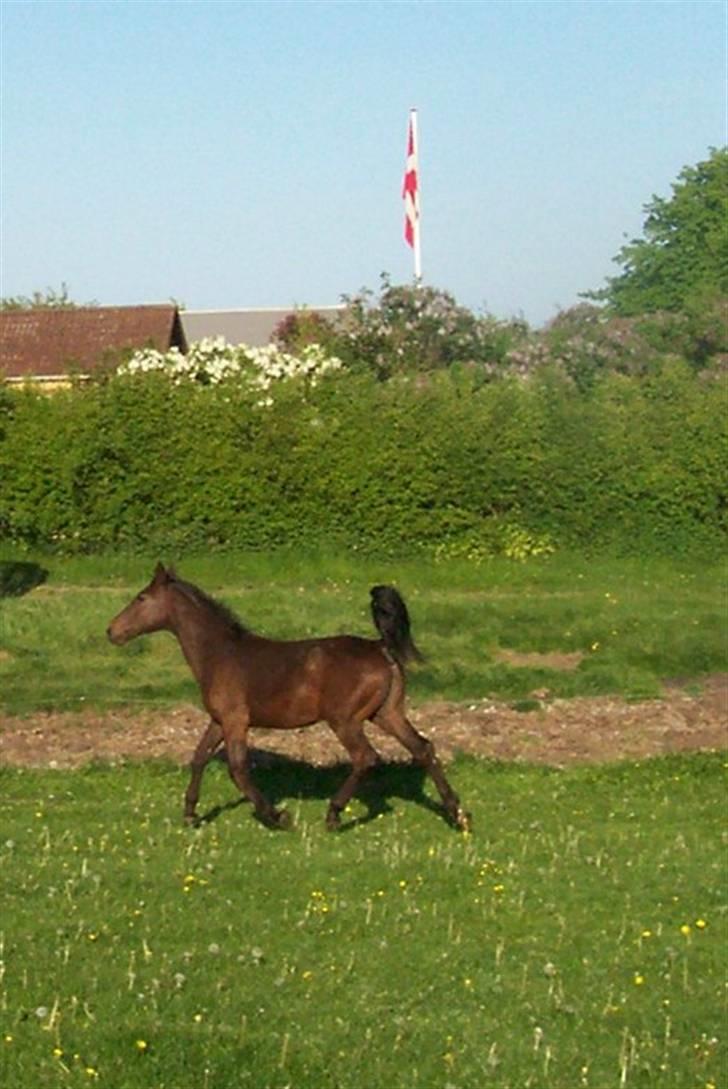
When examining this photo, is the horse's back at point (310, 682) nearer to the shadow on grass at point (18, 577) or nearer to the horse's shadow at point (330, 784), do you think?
the horse's shadow at point (330, 784)

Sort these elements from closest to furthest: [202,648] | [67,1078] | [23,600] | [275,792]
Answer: [67,1078]
[202,648]
[275,792]
[23,600]

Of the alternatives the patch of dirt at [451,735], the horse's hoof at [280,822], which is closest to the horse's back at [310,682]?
the horse's hoof at [280,822]

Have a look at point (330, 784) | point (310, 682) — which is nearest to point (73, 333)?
point (330, 784)

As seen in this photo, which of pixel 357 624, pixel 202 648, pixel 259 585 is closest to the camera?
pixel 202 648

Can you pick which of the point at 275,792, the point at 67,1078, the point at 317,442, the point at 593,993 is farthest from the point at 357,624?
the point at 67,1078

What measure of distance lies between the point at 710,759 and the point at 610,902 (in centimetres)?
605

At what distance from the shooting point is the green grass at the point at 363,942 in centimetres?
847

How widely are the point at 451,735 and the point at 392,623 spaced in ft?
16.0

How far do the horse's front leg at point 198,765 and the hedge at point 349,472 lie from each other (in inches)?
672

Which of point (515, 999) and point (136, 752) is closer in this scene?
point (515, 999)

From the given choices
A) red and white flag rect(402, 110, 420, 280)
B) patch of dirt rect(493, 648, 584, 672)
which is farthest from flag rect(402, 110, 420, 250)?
patch of dirt rect(493, 648, 584, 672)

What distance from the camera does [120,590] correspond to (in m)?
29.2

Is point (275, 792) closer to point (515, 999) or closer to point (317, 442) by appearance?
point (515, 999)

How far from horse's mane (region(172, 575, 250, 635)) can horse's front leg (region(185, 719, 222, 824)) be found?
0.72 meters
